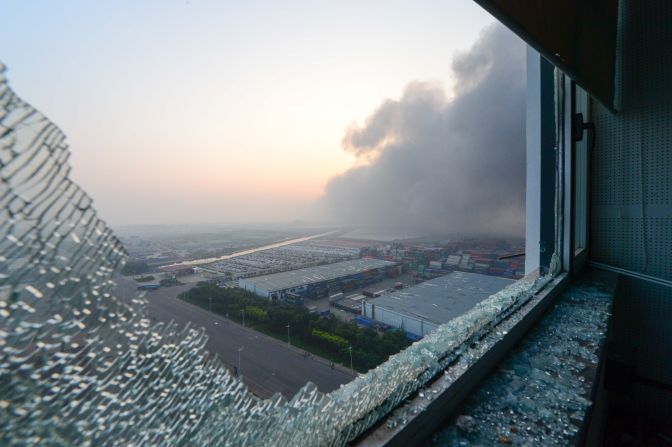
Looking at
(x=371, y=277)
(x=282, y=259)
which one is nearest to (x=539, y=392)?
(x=371, y=277)

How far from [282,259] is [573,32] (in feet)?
4.74

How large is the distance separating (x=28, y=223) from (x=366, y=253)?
1285 mm

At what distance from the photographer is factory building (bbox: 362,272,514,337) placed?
1018 mm

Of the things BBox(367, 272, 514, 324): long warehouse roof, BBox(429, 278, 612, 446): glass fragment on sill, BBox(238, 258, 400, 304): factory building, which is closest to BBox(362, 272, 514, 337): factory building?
BBox(367, 272, 514, 324): long warehouse roof

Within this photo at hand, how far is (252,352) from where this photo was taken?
2.03ft

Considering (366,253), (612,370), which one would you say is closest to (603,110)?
(612,370)

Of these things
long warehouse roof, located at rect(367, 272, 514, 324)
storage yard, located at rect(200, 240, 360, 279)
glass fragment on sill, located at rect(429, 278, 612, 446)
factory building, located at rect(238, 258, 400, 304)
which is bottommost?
glass fragment on sill, located at rect(429, 278, 612, 446)

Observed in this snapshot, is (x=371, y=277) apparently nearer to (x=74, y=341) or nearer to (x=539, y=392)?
(x=539, y=392)

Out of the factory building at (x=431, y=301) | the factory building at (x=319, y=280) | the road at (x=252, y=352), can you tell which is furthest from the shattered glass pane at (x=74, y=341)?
the factory building at (x=431, y=301)

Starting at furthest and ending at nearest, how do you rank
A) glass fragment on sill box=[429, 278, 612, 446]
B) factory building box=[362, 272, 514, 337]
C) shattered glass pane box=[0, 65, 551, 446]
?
factory building box=[362, 272, 514, 337], glass fragment on sill box=[429, 278, 612, 446], shattered glass pane box=[0, 65, 551, 446]

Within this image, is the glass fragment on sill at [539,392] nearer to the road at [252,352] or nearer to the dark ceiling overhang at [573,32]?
the road at [252,352]

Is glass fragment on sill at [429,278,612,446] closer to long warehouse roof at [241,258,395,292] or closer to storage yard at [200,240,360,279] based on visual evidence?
long warehouse roof at [241,258,395,292]

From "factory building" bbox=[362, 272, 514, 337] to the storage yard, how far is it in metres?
0.28

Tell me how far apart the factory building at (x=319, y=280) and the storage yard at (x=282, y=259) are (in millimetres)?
26
